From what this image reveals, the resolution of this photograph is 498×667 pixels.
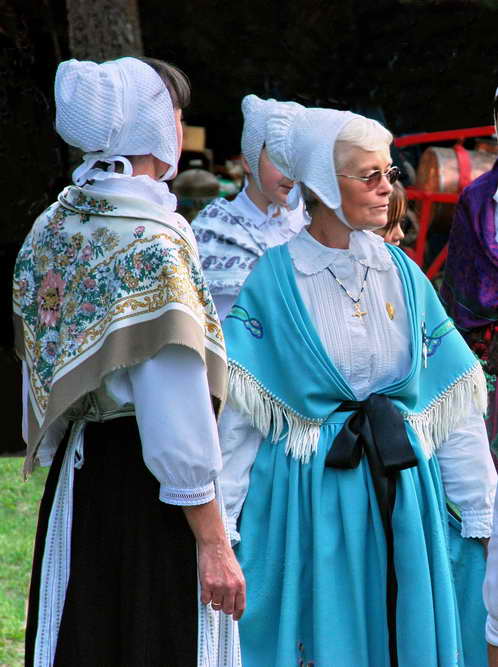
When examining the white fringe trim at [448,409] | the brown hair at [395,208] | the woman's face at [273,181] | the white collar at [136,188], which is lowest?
the white fringe trim at [448,409]

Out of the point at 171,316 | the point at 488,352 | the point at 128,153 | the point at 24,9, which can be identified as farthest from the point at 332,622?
the point at 24,9

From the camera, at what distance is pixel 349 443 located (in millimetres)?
2855

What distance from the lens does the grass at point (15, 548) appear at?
412cm

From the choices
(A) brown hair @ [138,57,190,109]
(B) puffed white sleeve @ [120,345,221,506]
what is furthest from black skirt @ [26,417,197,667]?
(A) brown hair @ [138,57,190,109]

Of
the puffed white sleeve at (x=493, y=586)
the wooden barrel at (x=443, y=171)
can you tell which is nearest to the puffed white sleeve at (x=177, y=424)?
the puffed white sleeve at (x=493, y=586)

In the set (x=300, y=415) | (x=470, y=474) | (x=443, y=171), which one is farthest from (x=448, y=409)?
(x=443, y=171)

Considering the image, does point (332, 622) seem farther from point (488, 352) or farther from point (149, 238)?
point (488, 352)

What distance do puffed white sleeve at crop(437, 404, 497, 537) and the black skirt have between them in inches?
38.7

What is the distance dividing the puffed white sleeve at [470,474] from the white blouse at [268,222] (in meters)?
1.46

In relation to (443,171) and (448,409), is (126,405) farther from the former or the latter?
(443,171)

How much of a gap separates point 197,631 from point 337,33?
6188 millimetres

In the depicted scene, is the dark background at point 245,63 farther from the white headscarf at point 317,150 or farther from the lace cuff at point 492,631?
the lace cuff at point 492,631

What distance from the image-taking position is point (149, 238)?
219 centimetres

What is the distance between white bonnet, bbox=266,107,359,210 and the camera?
2939 millimetres
